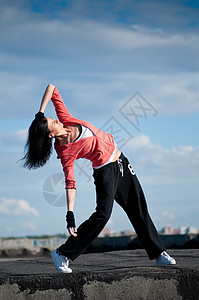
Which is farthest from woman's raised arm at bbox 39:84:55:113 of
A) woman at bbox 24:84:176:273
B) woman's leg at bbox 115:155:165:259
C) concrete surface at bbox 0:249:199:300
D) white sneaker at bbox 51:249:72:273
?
concrete surface at bbox 0:249:199:300

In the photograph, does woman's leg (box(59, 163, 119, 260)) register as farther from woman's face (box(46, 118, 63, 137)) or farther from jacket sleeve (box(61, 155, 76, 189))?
woman's face (box(46, 118, 63, 137))

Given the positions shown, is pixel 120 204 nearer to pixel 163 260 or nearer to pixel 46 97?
pixel 163 260

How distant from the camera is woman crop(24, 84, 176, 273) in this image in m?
4.17

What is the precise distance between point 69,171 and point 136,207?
0.81 metres

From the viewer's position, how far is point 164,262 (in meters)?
4.69

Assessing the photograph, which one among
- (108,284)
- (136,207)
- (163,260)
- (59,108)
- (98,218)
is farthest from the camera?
(163,260)

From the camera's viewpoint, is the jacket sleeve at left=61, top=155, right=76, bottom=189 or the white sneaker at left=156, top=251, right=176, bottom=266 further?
the white sneaker at left=156, top=251, right=176, bottom=266

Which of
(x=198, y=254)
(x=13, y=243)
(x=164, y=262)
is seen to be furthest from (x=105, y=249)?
(x=164, y=262)

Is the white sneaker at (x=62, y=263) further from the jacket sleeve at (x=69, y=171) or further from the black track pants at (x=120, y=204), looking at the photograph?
the jacket sleeve at (x=69, y=171)

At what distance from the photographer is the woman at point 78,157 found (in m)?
4.17

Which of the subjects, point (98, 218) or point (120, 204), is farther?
point (120, 204)

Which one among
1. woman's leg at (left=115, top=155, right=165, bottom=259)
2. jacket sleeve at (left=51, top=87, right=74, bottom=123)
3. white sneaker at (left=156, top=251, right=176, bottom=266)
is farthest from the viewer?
white sneaker at (left=156, top=251, right=176, bottom=266)

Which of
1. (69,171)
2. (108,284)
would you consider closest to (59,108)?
(69,171)

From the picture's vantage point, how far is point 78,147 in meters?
4.19
